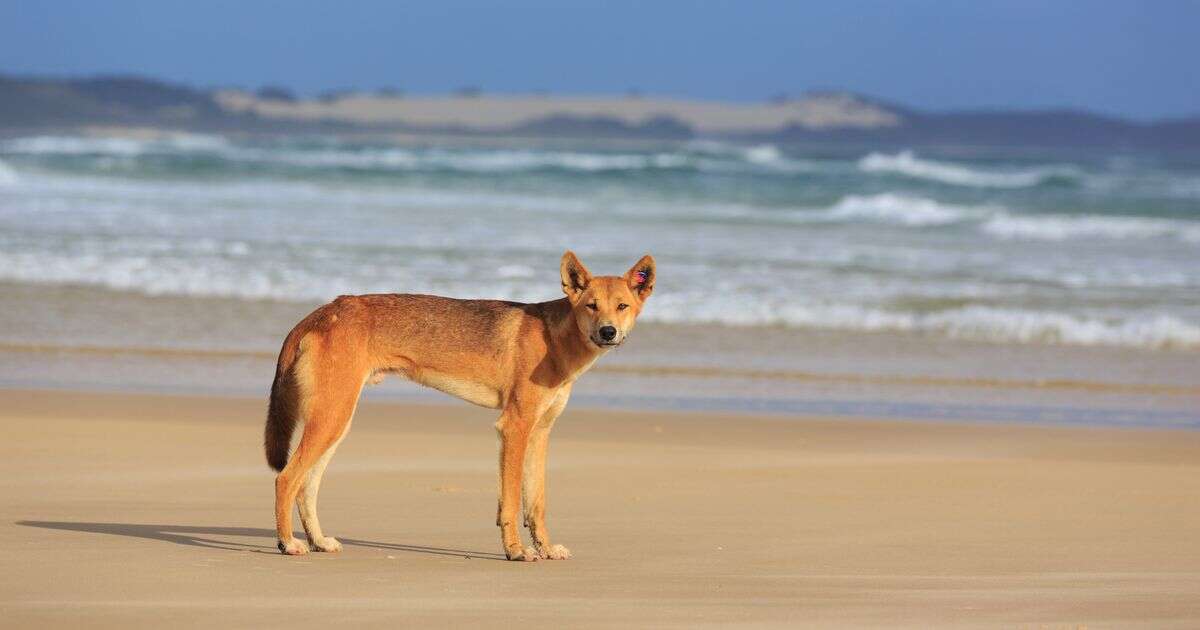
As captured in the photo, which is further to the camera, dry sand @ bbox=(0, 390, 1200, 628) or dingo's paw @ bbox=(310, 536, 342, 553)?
dingo's paw @ bbox=(310, 536, 342, 553)

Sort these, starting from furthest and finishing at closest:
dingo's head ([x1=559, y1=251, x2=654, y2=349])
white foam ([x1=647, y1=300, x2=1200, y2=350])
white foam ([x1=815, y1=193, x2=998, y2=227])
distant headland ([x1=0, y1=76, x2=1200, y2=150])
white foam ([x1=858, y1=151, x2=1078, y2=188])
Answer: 1. distant headland ([x1=0, y1=76, x2=1200, y2=150])
2. white foam ([x1=858, y1=151, x2=1078, y2=188])
3. white foam ([x1=815, y1=193, x2=998, y2=227])
4. white foam ([x1=647, y1=300, x2=1200, y2=350])
5. dingo's head ([x1=559, y1=251, x2=654, y2=349])

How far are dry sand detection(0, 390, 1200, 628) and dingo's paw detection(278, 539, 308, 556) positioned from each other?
0.09 metres

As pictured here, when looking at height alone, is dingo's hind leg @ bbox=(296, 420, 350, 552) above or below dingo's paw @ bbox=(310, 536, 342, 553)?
above

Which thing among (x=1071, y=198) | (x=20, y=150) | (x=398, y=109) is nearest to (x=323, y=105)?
(x=398, y=109)

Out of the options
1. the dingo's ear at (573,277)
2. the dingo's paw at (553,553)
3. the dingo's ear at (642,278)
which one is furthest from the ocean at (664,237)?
the dingo's paw at (553,553)

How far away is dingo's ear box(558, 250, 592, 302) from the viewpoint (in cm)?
696

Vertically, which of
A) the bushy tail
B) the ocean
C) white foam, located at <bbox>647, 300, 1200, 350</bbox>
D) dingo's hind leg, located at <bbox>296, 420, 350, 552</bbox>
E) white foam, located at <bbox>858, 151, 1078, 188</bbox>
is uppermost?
white foam, located at <bbox>858, 151, 1078, 188</bbox>

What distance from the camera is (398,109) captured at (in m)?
96.1

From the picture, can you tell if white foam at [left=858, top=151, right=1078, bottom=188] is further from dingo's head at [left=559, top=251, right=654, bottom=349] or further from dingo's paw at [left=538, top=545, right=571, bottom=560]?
dingo's paw at [left=538, top=545, right=571, bottom=560]

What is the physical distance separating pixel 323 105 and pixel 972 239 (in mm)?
71976

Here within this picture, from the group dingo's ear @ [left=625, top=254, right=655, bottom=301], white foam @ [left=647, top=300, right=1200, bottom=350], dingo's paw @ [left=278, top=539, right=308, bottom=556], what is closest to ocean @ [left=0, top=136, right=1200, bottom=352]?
white foam @ [left=647, top=300, right=1200, bottom=350]

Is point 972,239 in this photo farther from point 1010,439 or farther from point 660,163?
point 660,163

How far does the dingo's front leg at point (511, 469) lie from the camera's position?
6.93 metres

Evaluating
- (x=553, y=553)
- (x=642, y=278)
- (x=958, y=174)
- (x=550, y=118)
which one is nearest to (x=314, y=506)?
(x=553, y=553)
